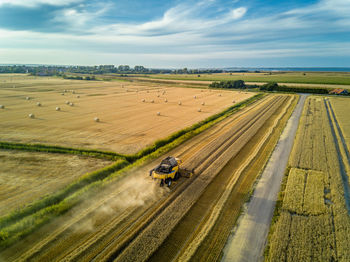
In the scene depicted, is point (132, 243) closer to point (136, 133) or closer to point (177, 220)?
point (177, 220)

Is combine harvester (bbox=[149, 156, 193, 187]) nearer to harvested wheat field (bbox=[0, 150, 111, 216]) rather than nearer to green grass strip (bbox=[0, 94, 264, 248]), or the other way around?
green grass strip (bbox=[0, 94, 264, 248])

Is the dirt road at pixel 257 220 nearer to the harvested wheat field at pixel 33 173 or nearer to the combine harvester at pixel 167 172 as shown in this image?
the combine harvester at pixel 167 172

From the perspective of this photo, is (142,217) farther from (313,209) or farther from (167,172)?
(313,209)

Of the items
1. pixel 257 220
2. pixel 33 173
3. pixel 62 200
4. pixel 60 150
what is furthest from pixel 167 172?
pixel 60 150

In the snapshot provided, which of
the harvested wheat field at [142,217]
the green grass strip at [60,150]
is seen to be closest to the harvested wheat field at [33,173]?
the green grass strip at [60,150]

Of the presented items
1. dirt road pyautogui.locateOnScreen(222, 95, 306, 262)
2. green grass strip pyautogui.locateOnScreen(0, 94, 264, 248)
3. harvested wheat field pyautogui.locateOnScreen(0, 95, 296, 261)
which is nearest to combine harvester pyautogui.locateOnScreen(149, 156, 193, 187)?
harvested wheat field pyautogui.locateOnScreen(0, 95, 296, 261)

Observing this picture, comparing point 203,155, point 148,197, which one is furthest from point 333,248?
point 203,155
